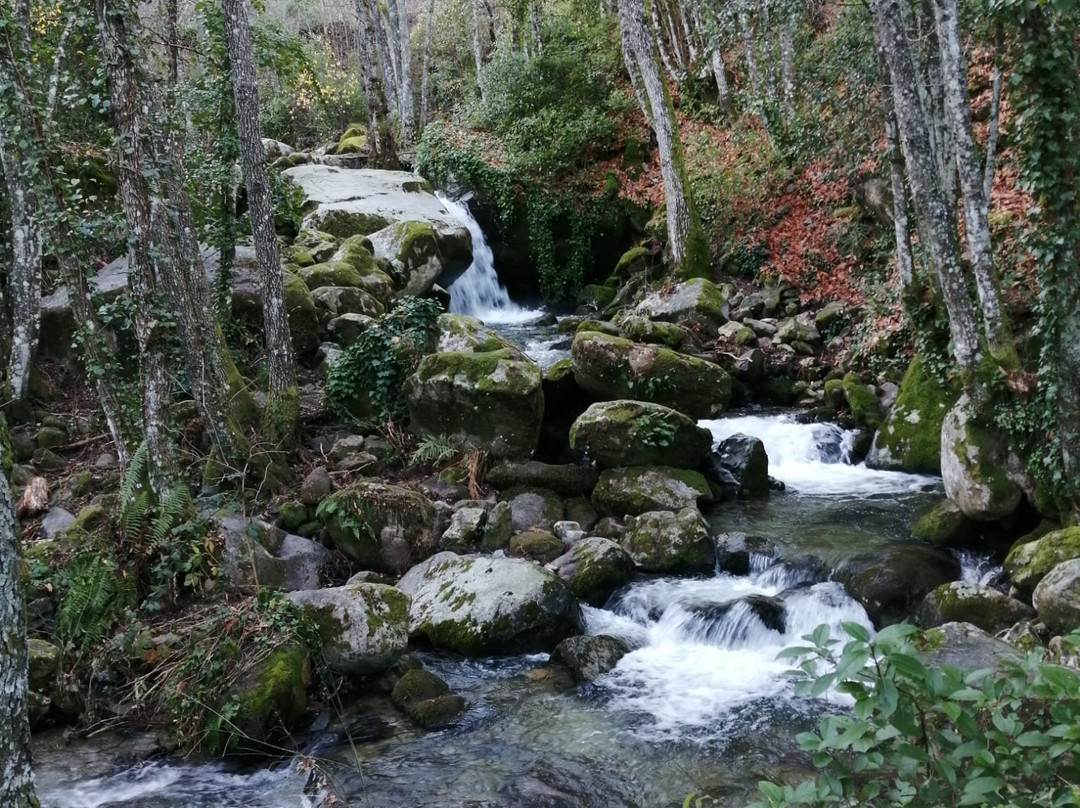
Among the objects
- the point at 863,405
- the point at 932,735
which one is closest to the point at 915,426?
the point at 863,405

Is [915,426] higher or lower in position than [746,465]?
higher

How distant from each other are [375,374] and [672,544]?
16.0ft

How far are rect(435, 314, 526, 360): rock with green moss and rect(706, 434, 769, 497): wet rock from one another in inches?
121

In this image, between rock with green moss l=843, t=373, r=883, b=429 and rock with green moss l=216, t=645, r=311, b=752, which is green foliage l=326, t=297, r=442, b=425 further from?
rock with green moss l=843, t=373, r=883, b=429

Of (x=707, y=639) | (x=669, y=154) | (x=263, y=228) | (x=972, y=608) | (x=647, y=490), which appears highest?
(x=669, y=154)

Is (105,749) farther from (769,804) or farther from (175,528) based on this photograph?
(769,804)

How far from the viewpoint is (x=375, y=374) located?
10984 mm


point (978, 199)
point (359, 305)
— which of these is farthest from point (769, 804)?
point (359, 305)

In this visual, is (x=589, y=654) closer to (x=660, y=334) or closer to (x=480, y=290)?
(x=660, y=334)

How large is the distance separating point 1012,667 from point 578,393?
31.3 ft

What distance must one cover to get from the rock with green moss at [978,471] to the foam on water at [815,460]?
1.55m

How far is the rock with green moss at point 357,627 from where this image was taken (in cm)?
659

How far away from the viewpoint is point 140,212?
748cm

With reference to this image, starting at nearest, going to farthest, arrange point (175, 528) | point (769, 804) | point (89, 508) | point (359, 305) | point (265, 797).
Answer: point (769, 804)
point (265, 797)
point (175, 528)
point (89, 508)
point (359, 305)
